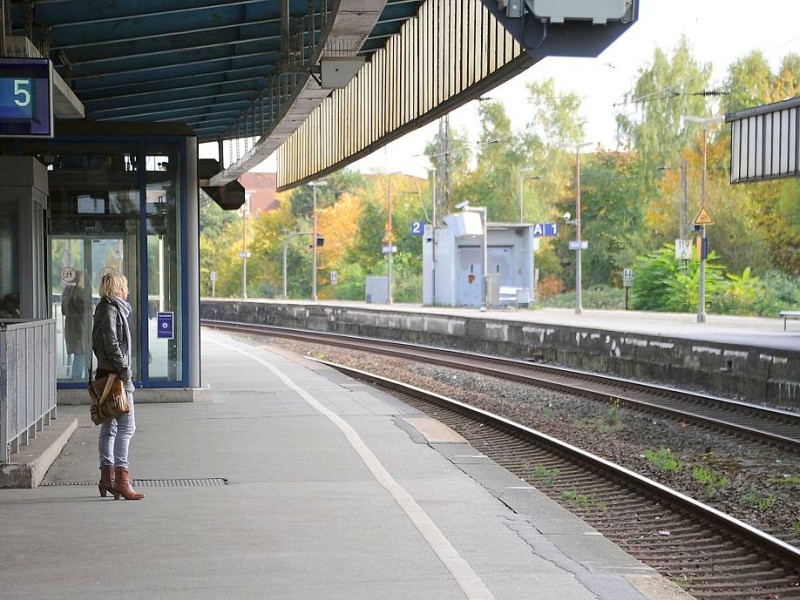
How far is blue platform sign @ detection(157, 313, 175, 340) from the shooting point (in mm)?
14750

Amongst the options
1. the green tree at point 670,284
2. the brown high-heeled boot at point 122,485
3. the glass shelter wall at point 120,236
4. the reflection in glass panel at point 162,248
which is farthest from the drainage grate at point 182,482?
the green tree at point 670,284

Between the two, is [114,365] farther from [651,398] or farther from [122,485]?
[651,398]

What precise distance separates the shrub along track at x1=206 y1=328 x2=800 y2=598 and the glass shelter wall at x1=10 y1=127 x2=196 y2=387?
385cm

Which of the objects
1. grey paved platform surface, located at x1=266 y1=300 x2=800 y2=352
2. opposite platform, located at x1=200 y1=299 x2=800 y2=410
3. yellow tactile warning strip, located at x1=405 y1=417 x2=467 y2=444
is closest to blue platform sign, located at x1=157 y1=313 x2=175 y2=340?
yellow tactile warning strip, located at x1=405 y1=417 x2=467 y2=444

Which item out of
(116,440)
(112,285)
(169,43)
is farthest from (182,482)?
(169,43)

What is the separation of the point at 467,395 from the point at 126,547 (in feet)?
44.3

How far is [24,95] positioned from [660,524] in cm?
575

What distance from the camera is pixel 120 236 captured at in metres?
14.6

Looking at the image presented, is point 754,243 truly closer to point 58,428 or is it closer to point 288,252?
point 288,252

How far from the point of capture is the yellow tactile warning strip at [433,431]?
483 inches

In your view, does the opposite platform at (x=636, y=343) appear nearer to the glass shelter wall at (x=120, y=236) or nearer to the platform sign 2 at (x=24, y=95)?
the glass shelter wall at (x=120, y=236)

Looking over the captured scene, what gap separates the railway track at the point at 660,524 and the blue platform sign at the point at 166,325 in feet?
12.6

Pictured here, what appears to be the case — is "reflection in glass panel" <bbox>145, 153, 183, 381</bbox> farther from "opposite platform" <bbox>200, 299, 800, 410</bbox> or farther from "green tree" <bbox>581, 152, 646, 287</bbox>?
"green tree" <bbox>581, 152, 646, 287</bbox>

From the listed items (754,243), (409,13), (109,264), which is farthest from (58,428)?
(754,243)
